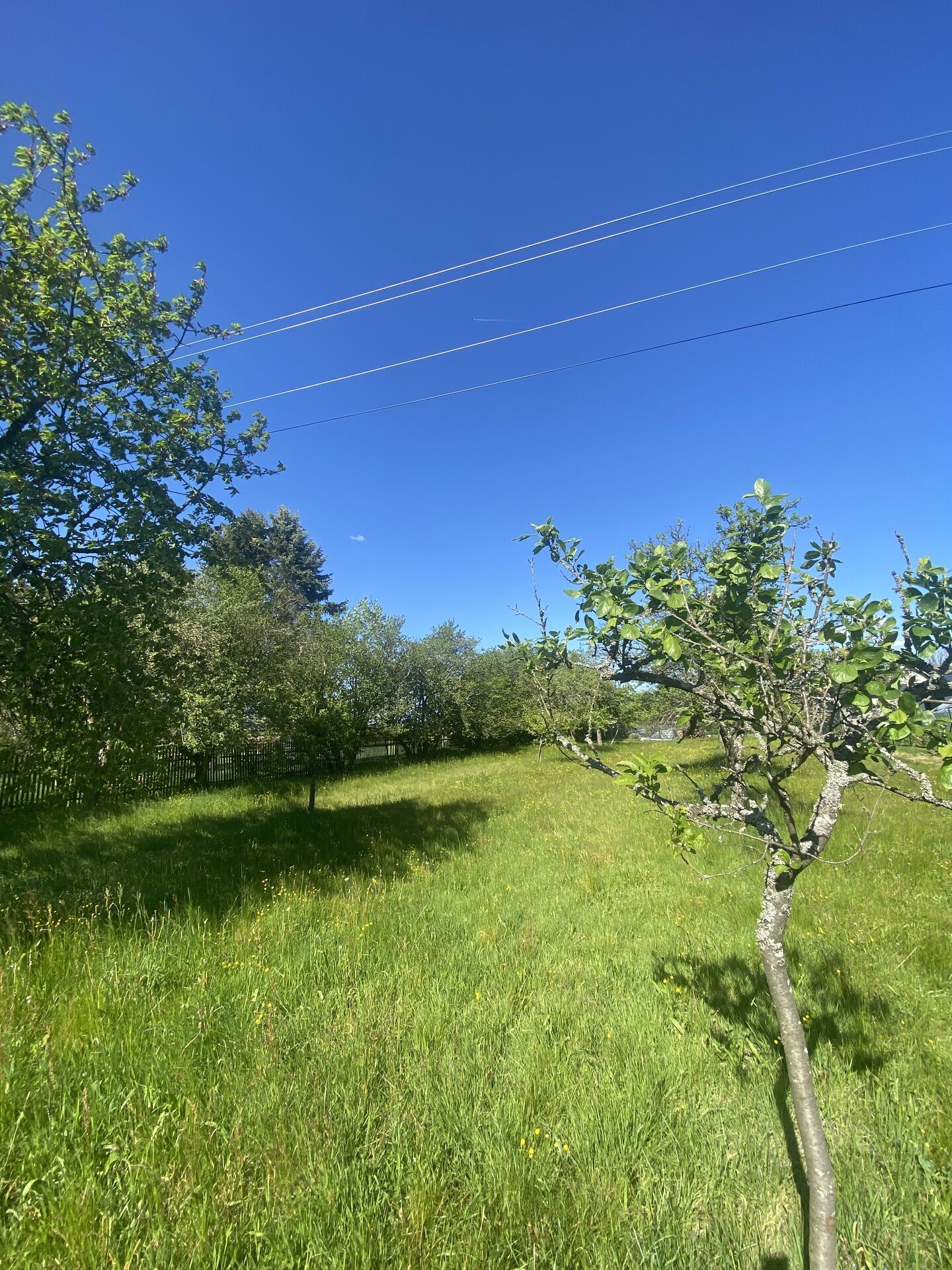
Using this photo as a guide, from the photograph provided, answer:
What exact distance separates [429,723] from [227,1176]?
28291 mm

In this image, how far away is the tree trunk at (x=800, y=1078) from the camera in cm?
174

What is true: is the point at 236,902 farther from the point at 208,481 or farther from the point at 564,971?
the point at 208,481

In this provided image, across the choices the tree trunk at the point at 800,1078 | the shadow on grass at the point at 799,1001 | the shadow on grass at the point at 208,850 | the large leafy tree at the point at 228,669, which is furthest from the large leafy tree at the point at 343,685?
the tree trunk at the point at 800,1078

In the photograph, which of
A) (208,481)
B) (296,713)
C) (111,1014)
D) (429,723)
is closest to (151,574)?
(208,481)

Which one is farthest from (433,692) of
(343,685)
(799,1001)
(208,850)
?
(799,1001)

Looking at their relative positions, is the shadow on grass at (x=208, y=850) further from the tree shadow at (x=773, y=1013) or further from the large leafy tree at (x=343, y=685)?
the tree shadow at (x=773, y=1013)

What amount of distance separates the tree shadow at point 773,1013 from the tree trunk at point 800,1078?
0.75 metres

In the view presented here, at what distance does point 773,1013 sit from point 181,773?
18.0m

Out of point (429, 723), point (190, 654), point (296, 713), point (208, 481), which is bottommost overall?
point (429, 723)

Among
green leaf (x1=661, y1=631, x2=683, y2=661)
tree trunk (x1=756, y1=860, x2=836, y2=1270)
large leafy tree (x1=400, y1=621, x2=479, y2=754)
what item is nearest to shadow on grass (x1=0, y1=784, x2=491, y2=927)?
tree trunk (x1=756, y1=860, x2=836, y2=1270)

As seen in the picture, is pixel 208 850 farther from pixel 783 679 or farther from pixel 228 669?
pixel 228 669

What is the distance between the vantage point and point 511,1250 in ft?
6.42

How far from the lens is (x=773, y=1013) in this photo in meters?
3.56

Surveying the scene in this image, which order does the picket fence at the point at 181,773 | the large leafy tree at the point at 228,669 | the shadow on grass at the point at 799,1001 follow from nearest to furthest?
the shadow on grass at the point at 799,1001, the picket fence at the point at 181,773, the large leafy tree at the point at 228,669
